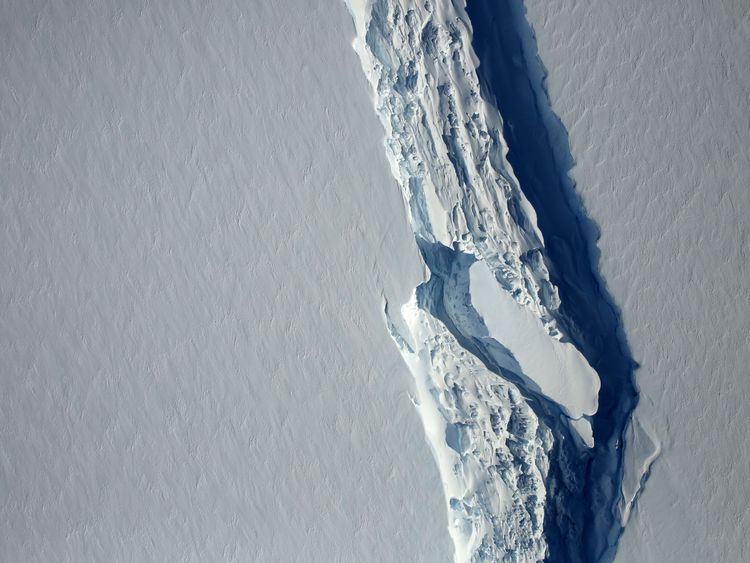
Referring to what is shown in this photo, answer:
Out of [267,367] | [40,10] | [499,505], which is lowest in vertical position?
[499,505]

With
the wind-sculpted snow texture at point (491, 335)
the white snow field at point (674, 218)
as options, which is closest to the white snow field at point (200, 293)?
the wind-sculpted snow texture at point (491, 335)

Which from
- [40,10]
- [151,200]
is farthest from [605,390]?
[40,10]

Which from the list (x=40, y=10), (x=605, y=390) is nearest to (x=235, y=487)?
(x=605, y=390)

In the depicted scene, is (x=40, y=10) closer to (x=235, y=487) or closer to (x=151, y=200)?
(x=151, y=200)

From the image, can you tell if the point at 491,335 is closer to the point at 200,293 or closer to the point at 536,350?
the point at 536,350

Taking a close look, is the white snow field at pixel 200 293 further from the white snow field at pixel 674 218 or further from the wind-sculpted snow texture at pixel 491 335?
the white snow field at pixel 674 218

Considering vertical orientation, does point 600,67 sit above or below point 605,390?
above

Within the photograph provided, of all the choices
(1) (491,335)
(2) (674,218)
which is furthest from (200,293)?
(2) (674,218)

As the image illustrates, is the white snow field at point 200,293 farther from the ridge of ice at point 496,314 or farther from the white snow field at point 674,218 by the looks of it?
the white snow field at point 674,218
